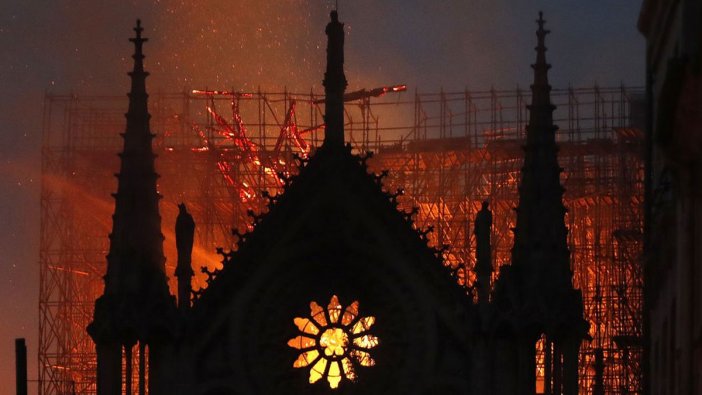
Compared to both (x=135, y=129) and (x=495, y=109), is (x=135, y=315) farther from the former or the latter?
(x=495, y=109)

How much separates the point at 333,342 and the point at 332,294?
0.87m

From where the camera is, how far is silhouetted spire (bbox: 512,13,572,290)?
46.7 meters

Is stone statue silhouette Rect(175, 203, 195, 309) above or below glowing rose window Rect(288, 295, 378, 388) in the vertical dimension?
above

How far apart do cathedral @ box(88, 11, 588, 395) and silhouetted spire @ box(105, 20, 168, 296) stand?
2cm

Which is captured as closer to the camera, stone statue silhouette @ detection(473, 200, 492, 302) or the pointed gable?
stone statue silhouette @ detection(473, 200, 492, 302)

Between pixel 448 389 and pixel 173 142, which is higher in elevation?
pixel 173 142

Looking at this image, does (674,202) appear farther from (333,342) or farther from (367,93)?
(367,93)

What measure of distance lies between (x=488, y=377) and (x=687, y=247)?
764 centimetres

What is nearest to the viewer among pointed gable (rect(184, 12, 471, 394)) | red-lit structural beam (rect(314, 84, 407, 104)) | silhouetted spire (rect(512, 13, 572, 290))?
silhouetted spire (rect(512, 13, 572, 290))

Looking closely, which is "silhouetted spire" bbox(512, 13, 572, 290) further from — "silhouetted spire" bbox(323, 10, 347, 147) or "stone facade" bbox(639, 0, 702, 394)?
"silhouetted spire" bbox(323, 10, 347, 147)

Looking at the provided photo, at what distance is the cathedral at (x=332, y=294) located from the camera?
46750 millimetres

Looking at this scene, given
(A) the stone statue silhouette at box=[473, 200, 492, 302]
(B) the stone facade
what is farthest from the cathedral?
(B) the stone facade

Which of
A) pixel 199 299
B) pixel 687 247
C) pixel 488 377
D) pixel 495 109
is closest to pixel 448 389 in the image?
pixel 488 377

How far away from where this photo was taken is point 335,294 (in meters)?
48.6
